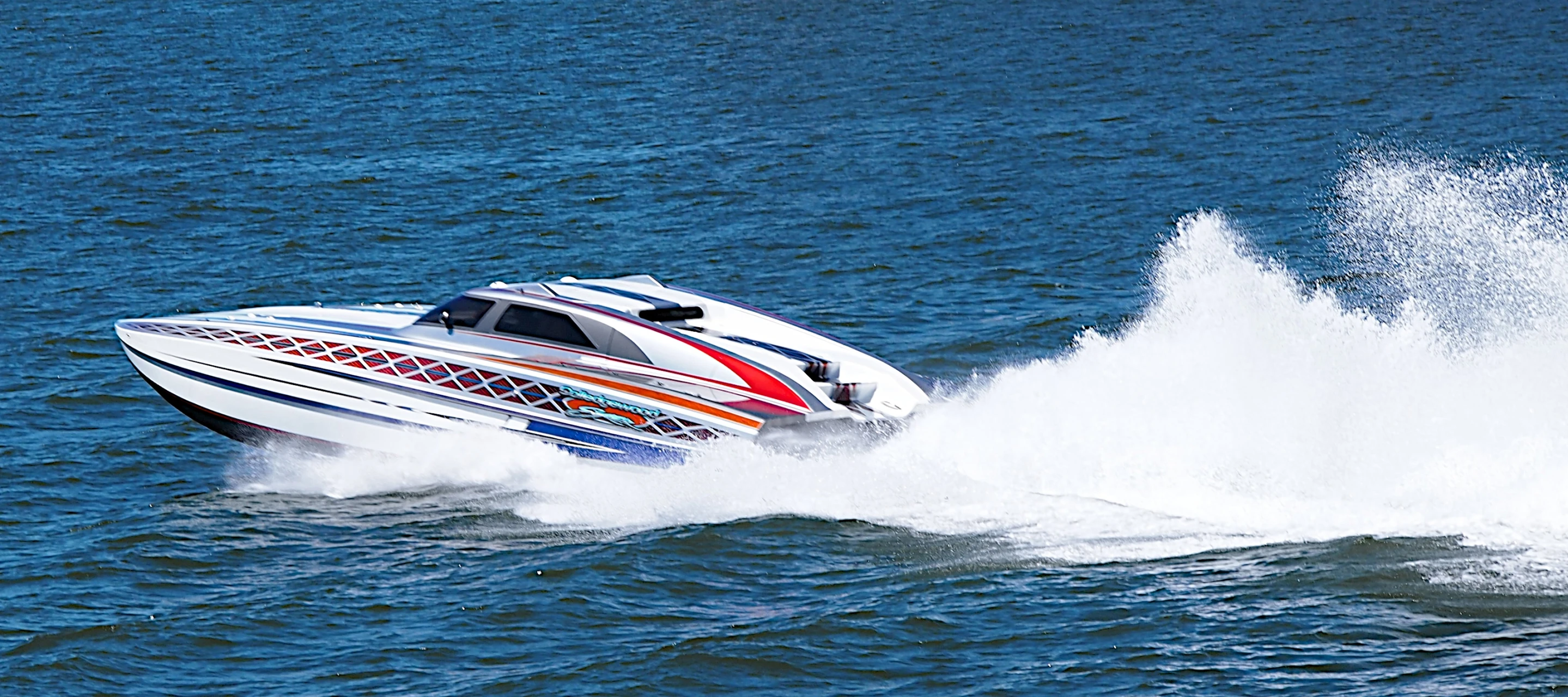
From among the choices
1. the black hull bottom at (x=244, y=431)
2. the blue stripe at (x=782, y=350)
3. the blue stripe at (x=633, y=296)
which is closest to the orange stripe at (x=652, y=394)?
the blue stripe at (x=782, y=350)

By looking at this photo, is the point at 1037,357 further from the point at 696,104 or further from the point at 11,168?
the point at 11,168

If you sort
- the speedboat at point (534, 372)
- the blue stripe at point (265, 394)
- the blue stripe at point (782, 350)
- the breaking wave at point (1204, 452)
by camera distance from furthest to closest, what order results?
the blue stripe at point (265, 394), the blue stripe at point (782, 350), the speedboat at point (534, 372), the breaking wave at point (1204, 452)

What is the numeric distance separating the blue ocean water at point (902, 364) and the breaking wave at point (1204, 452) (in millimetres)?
39

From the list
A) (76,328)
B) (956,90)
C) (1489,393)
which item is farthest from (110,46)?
(1489,393)

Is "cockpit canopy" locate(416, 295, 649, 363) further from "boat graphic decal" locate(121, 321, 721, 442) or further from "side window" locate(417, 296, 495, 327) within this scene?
"boat graphic decal" locate(121, 321, 721, 442)

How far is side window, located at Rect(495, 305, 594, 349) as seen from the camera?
15.0 m

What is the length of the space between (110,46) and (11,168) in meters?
12.8

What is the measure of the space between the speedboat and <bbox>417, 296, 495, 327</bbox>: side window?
14 millimetres

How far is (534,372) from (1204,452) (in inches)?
217

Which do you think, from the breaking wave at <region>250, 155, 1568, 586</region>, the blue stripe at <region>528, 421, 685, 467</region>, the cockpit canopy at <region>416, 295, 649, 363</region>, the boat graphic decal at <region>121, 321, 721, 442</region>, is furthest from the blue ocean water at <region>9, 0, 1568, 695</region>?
the cockpit canopy at <region>416, 295, 649, 363</region>

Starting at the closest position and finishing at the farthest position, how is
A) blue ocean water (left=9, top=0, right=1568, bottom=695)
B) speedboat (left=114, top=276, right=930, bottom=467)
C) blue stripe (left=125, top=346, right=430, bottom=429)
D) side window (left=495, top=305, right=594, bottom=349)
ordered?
1. blue ocean water (left=9, top=0, right=1568, bottom=695)
2. speedboat (left=114, top=276, right=930, bottom=467)
3. side window (left=495, top=305, right=594, bottom=349)
4. blue stripe (left=125, top=346, right=430, bottom=429)

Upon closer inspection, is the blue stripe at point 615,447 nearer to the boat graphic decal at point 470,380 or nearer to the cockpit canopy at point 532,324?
the boat graphic decal at point 470,380

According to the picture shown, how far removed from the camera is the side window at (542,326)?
15.0 metres

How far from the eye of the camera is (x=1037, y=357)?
59.9ft
